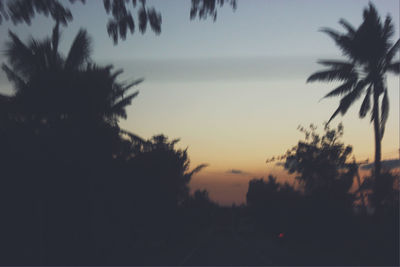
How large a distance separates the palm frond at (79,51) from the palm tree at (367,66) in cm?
1198

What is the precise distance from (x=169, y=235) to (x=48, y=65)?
18.5m

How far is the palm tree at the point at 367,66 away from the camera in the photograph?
72.3 ft

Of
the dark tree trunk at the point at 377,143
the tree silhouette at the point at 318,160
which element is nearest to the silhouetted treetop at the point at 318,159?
the tree silhouette at the point at 318,160

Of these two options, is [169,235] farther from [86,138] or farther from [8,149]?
[8,149]

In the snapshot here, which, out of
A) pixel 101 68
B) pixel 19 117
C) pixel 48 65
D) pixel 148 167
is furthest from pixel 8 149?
pixel 148 167

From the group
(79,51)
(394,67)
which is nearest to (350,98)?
(394,67)

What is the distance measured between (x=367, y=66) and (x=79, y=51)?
14.7m

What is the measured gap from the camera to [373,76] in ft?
74.0

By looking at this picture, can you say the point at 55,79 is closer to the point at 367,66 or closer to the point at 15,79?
the point at 15,79

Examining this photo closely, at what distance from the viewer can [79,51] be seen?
20.3 metres

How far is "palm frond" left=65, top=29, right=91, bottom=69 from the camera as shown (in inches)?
794

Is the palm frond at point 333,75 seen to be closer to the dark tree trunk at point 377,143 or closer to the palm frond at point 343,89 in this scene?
the palm frond at point 343,89

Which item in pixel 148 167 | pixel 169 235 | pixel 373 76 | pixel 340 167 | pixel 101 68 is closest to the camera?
pixel 101 68

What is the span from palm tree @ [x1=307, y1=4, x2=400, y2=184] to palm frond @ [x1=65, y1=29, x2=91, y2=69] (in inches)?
472
